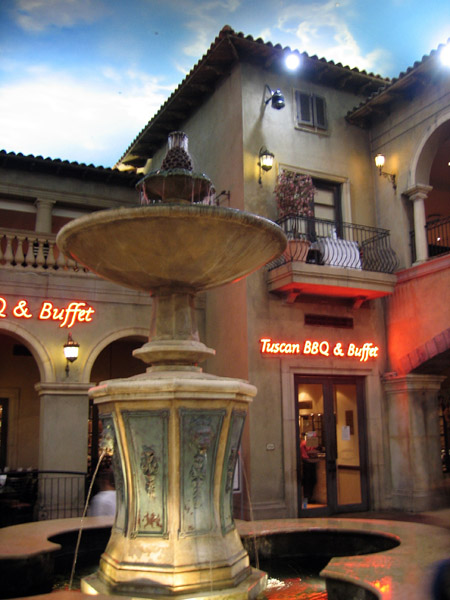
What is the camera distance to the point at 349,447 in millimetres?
13102

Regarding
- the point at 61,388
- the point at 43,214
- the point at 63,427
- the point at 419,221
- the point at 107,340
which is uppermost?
the point at 43,214

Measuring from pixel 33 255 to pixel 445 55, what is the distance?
934cm

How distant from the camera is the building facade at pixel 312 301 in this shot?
1189 cm

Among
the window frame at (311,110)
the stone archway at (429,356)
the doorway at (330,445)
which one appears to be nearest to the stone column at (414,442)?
the stone archway at (429,356)

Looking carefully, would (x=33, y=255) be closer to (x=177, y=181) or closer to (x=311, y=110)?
(x=177, y=181)

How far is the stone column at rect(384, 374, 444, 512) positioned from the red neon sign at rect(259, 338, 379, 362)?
83cm

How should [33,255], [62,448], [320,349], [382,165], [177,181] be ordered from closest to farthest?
1. [177,181]
2. [62,448]
3. [33,255]
4. [320,349]
5. [382,165]

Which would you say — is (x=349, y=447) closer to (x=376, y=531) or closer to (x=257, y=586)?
(x=376, y=531)

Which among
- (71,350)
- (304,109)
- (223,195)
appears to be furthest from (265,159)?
(71,350)

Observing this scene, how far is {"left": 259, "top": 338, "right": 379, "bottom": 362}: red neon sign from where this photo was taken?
12.3 m

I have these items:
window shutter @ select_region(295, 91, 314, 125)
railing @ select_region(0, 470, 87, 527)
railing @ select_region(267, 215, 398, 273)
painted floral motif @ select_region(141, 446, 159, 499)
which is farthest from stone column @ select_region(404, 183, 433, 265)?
painted floral motif @ select_region(141, 446, 159, 499)

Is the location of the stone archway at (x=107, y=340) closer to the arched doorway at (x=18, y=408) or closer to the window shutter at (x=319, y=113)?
the arched doorway at (x=18, y=408)

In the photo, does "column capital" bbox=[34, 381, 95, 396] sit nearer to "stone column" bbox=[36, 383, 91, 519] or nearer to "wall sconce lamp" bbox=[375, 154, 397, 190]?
"stone column" bbox=[36, 383, 91, 519]

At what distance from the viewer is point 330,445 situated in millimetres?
12773
